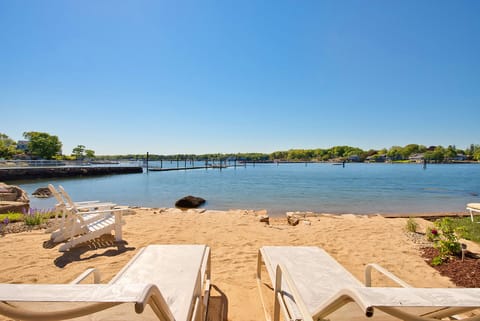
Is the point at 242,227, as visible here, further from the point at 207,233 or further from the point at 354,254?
the point at 354,254

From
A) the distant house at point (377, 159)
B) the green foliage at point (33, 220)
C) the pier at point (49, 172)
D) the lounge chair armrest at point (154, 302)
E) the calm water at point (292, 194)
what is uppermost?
the distant house at point (377, 159)

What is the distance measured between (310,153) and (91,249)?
158 meters

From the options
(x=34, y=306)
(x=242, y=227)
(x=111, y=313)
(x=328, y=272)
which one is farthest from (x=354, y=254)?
(x=34, y=306)

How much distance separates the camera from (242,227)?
5.89 meters

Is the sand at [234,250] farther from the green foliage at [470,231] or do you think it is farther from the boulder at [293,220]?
the green foliage at [470,231]

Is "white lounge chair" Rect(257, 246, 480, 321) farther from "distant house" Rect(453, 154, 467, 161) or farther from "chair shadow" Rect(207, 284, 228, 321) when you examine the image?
"distant house" Rect(453, 154, 467, 161)

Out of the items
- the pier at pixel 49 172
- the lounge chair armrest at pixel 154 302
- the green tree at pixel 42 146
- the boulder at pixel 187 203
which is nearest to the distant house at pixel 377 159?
the pier at pixel 49 172

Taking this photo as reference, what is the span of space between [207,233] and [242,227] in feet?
3.16

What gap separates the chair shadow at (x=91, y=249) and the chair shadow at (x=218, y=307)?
7.60 ft

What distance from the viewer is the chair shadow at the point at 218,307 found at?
2362 millimetres

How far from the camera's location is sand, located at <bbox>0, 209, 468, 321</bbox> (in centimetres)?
312

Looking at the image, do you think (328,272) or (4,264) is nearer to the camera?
(328,272)

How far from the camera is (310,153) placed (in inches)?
6058

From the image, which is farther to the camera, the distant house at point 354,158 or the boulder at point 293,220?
the distant house at point 354,158
